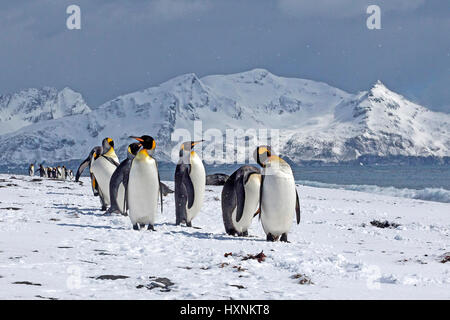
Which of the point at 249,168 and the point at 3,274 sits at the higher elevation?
the point at 249,168

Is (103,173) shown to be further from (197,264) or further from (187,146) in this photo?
(197,264)

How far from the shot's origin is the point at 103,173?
12711 millimetres

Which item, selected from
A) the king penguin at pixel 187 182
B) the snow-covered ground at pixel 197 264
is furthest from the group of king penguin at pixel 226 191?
the snow-covered ground at pixel 197 264

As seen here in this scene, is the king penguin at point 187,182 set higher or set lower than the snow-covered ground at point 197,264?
higher

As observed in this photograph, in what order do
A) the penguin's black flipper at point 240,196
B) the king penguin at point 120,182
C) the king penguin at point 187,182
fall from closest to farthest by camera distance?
1. the penguin's black flipper at point 240,196
2. the king penguin at point 187,182
3. the king penguin at point 120,182

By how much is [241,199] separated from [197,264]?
3188 millimetres

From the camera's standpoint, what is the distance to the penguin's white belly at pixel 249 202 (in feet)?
30.5

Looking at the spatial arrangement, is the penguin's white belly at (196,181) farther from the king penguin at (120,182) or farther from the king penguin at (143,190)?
the king penguin at (120,182)

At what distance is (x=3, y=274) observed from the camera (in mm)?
4891

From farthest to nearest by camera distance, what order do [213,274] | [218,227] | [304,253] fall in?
1. [218,227]
2. [304,253]
3. [213,274]

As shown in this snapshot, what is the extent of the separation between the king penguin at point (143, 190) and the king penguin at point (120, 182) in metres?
1.03

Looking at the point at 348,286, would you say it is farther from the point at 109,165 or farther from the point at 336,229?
the point at 109,165
